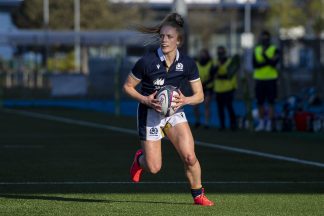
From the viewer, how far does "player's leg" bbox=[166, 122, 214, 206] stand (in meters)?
11.5

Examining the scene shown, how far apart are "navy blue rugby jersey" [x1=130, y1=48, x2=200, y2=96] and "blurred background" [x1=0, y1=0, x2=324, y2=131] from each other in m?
0.42

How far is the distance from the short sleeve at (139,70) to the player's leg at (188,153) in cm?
64

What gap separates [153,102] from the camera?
37.5 feet

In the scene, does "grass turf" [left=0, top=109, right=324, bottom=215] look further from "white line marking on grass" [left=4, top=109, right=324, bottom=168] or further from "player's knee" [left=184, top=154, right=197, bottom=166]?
"player's knee" [left=184, top=154, right=197, bottom=166]

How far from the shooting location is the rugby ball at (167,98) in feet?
37.2

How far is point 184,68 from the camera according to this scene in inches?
463

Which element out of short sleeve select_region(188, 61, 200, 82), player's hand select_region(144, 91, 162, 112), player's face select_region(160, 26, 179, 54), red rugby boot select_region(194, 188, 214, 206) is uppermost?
player's face select_region(160, 26, 179, 54)

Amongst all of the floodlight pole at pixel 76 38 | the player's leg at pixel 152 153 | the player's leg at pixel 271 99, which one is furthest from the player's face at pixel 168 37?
the floodlight pole at pixel 76 38

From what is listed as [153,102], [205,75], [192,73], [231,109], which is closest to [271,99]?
[231,109]

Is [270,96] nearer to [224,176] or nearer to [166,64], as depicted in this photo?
[224,176]

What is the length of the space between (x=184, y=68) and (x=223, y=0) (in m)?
77.2

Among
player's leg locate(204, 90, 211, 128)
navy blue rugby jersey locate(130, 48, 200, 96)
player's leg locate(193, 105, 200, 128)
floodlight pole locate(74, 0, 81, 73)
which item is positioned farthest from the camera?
floodlight pole locate(74, 0, 81, 73)

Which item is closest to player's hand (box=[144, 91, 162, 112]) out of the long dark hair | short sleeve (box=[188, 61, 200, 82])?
short sleeve (box=[188, 61, 200, 82])

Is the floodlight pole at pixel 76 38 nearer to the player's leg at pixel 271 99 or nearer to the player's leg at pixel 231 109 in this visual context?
the player's leg at pixel 231 109
